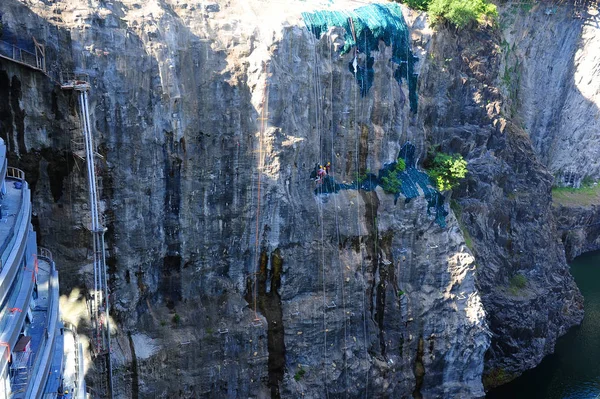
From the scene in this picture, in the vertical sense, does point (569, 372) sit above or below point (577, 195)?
below

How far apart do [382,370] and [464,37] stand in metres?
18.0

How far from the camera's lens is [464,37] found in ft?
103

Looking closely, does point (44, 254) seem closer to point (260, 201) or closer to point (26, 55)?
point (26, 55)

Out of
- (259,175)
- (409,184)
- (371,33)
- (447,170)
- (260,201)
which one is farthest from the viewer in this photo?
(447,170)

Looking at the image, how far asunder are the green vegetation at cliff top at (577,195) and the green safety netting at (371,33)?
1018 inches

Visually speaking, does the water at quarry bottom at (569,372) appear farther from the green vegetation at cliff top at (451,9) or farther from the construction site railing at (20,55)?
the construction site railing at (20,55)

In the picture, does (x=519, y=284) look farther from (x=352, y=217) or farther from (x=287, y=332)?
(x=287, y=332)

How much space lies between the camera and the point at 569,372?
3312 centimetres

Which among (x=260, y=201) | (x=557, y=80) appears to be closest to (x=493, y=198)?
(x=260, y=201)

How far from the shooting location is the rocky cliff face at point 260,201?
65.4 feet

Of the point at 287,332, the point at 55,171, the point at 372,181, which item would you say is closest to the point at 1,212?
the point at 55,171

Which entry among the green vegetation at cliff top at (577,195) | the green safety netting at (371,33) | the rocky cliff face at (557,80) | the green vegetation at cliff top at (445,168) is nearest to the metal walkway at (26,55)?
the green safety netting at (371,33)

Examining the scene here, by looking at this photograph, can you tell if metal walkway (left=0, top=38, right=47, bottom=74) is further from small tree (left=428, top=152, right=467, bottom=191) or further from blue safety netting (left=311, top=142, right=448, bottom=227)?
small tree (left=428, top=152, right=467, bottom=191)

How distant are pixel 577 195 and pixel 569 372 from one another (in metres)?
21.3
